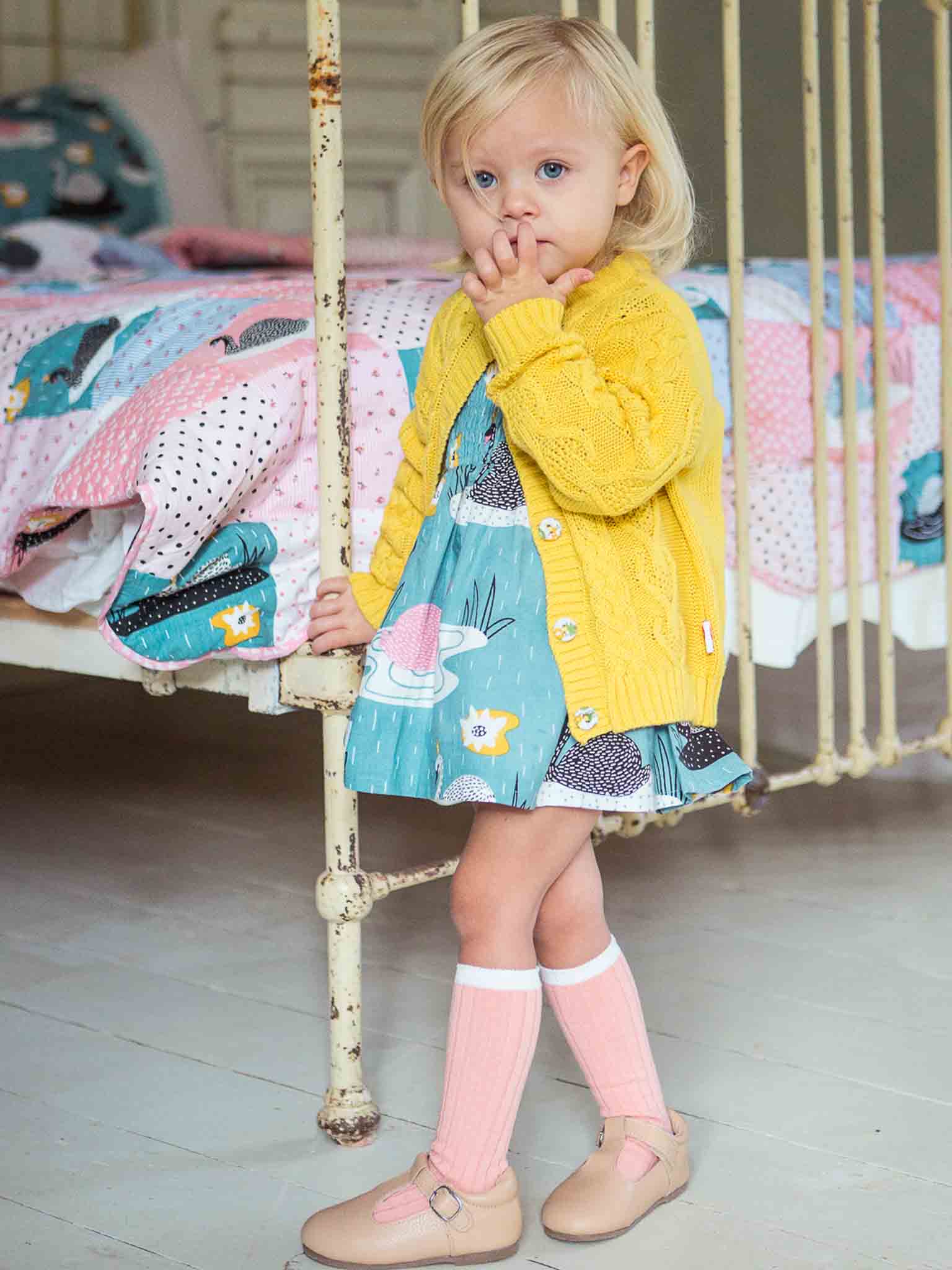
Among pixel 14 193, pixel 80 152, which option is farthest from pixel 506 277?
pixel 80 152

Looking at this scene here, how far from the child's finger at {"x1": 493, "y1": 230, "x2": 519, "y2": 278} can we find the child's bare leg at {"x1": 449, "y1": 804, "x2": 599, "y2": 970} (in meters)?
0.34

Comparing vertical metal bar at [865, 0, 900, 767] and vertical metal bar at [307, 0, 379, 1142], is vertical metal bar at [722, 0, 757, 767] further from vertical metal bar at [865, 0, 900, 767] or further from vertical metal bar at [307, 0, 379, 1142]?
vertical metal bar at [307, 0, 379, 1142]

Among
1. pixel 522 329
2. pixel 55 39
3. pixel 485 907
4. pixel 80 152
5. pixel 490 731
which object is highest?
pixel 55 39

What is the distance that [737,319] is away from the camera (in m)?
1.44

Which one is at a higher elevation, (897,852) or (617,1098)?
(617,1098)

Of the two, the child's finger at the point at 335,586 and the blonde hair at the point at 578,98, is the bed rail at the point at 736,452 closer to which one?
the child's finger at the point at 335,586

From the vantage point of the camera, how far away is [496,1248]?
1045mm

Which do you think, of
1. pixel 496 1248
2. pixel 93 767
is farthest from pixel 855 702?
pixel 93 767

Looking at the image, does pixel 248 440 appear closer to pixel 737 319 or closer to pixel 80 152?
pixel 737 319

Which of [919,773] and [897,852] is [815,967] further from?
[919,773]

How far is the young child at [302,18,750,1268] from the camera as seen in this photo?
101 centimetres

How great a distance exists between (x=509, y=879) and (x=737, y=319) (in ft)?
2.02

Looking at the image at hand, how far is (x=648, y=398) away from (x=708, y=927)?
0.81m

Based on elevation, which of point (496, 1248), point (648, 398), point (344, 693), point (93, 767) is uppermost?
point (648, 398)
